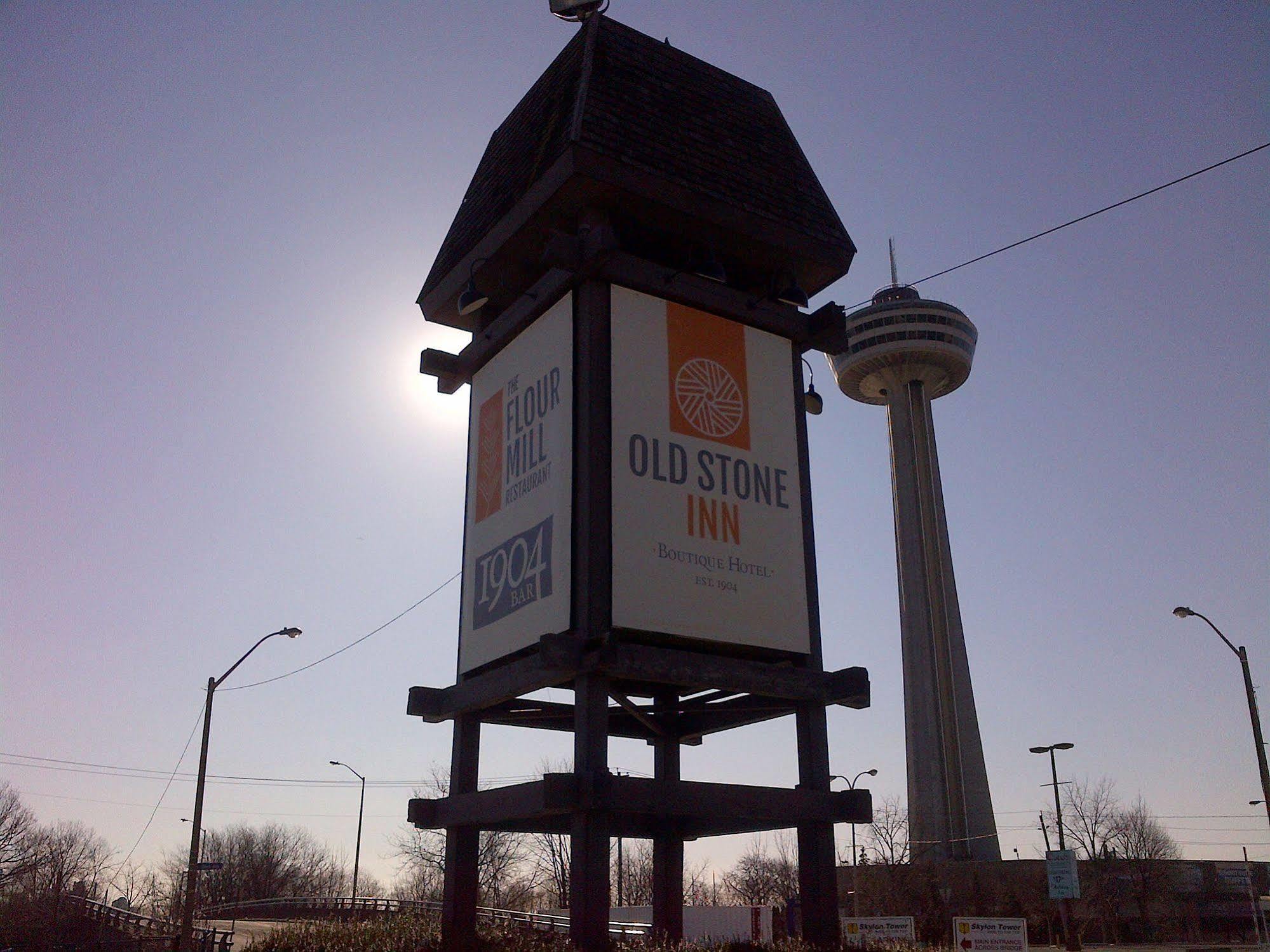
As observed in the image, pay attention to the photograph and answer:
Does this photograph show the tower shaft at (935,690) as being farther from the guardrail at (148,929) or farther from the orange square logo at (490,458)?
the orange square logo at (490,458)

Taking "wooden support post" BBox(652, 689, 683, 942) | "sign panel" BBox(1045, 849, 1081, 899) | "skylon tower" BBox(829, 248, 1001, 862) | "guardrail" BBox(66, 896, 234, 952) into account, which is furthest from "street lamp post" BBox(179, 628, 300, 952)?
"skylon tower" BBox(829, 248, 1001, 862)

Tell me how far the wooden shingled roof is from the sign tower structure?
0.05 meters

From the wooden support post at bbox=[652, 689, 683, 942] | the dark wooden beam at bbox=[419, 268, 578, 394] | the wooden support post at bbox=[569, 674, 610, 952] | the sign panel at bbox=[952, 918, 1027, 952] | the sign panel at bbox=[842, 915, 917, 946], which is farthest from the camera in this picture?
the sign panel at bbox=[842, 915, 917, 946]

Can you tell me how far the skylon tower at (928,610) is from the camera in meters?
97.7

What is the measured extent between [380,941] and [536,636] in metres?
6.03

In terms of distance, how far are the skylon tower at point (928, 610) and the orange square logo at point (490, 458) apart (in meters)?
79.0

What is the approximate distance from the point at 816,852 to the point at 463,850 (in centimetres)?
611

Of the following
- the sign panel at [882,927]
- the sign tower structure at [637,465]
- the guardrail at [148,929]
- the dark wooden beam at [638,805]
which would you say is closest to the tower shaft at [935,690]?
the guardrail at [148,929]

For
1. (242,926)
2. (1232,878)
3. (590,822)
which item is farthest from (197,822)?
(1232,878)

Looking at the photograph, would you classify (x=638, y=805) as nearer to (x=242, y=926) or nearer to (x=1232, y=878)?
(x=242, y=926)

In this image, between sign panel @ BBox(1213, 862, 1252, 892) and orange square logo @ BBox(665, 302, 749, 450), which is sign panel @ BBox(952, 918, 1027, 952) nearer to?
orange square logo @ BBox(665, 302, 749, 450)

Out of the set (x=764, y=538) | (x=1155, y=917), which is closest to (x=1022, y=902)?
(x=1155, y=917)

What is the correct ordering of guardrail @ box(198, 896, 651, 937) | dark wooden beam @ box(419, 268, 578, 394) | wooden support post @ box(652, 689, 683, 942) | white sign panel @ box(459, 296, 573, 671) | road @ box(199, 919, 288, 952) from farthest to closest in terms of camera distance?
road @ box(199, 919, 288, 952), guardrail @ box(198, 896, 651, 937), wooden support post @ box(652, 689, 683, 942), dark wooden beam @ box(419, 268, 578, 394), white sign panel @ box(459, 296, 573, 671)

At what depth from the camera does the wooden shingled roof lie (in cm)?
1936
